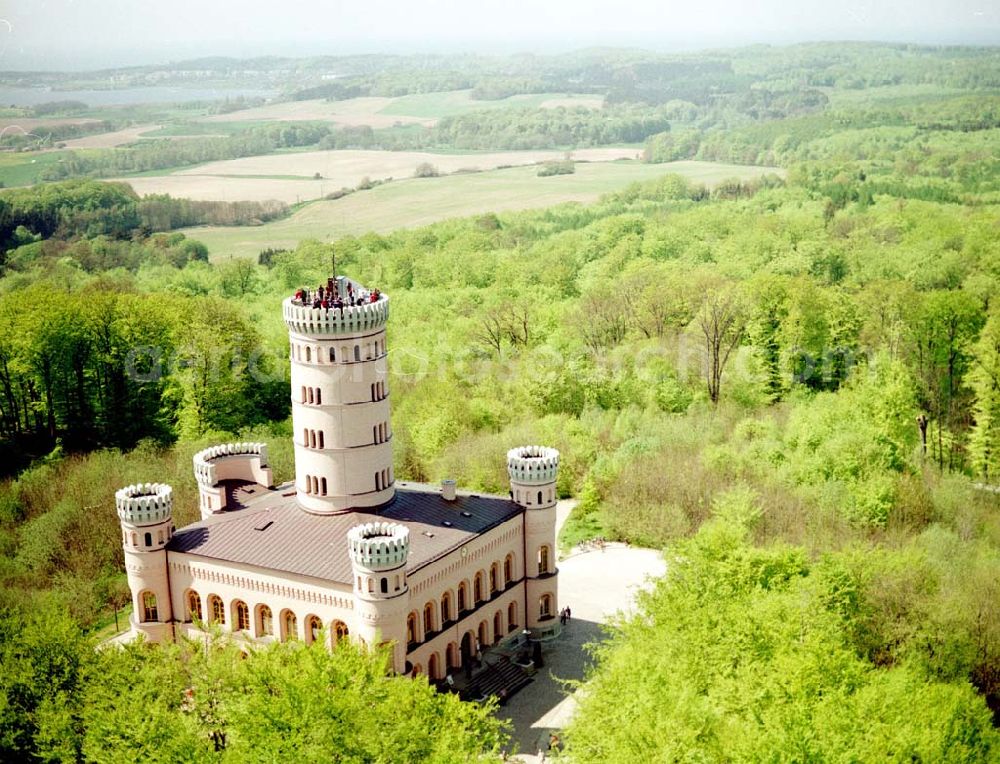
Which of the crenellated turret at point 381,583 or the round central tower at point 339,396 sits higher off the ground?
the round central tower at point 339,396

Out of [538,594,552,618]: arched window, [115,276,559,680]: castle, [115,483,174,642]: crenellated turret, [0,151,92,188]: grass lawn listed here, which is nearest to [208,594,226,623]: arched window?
[115,276,559,680]: castle

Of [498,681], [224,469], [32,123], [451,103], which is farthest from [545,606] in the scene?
[451,103]

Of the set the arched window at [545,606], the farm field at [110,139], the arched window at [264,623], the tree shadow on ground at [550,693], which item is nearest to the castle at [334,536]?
the arched window at [264,623]

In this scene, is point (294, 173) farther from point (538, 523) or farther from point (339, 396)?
point (538, 523)

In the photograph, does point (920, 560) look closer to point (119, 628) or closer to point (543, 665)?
point (543, 665)

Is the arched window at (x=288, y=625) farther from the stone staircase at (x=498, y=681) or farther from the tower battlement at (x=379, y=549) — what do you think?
the stone staircase at (x=498, y=681)

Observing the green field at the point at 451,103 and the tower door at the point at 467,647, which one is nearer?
the tower door at the point at 467,647
